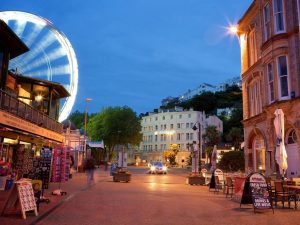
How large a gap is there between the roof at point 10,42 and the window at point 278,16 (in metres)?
15.7

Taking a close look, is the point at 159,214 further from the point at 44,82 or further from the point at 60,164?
the point at 44,82

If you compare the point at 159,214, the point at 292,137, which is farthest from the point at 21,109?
the point at 292,137

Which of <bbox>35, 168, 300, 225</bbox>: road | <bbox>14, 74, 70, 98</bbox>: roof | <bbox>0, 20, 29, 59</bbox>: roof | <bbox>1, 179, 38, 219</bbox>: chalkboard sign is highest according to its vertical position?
<bbox>0, 20, 29, 59</bbox>: roof

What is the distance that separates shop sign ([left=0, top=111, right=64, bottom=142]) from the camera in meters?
17.2

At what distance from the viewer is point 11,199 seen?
32.0 ft

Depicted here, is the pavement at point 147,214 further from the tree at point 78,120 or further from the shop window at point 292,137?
the tree at point 78,120

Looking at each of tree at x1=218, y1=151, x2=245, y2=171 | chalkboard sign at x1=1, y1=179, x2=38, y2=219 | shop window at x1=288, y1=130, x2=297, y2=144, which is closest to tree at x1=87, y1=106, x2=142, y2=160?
tree at x1=218, y1=151, x2=245, y2=171

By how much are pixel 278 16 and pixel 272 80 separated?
4.07 metres

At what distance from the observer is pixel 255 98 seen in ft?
90.4

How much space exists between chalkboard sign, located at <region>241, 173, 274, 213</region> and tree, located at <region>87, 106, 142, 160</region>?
196 ft

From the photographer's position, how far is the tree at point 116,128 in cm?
7125

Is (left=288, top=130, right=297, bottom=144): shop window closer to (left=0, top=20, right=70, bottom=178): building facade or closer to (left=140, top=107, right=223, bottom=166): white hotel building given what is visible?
(left=0, top=20, right=70, bottom=178): building facade

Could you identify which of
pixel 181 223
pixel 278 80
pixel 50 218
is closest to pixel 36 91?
pixel 278 80

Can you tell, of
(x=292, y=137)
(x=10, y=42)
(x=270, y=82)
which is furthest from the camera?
(x=270, y=82)
